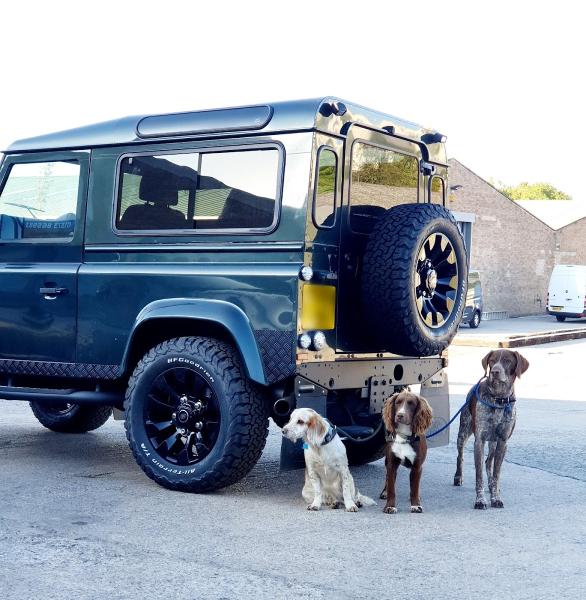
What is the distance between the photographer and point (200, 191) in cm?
721

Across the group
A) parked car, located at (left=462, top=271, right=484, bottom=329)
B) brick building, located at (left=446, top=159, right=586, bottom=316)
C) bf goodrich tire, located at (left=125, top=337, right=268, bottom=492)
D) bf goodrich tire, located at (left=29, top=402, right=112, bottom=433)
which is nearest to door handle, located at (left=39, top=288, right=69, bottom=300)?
bf goodrich tire, located at (left=125, top=337, right=268, bottom=492)

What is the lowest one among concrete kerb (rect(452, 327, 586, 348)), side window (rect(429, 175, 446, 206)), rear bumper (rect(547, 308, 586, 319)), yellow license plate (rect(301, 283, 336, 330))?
concrete kerb (rect(452, 327, 586, 348))

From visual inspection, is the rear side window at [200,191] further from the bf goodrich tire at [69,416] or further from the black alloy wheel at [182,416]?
the bf goodrich tire at [69,416]

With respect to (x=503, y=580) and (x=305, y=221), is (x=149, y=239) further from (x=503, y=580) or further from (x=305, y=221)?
(x=503, y=580)

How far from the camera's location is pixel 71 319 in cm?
764

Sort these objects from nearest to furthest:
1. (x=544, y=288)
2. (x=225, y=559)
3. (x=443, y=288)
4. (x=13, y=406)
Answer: (x=225, y=559)
(x=443, y=288)
(x=13, y=406)
(x=544, y=288)

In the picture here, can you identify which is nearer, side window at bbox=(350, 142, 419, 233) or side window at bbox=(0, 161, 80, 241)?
side window at bbox=(350, 142, 419, 233)

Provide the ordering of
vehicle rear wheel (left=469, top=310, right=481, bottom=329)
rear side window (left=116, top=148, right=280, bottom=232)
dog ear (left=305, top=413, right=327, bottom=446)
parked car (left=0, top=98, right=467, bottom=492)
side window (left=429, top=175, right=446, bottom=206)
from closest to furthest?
dog ear (left=305, top=413, right=327, bottom=446) < parked car (left=0, top=98, right=467, bottom=492) < rear side window (left=116, top=148, right=280, bottom=232) < side window (left=429, top=175, right=446, bottom=206) < vehicle rear wheel (left=469, top=310, right=481, bottom=329)

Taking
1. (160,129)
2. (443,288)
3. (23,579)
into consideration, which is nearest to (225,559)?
(23,579)

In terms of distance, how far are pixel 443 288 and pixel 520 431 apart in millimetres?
3631

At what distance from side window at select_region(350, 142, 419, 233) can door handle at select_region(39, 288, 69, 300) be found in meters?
2.23

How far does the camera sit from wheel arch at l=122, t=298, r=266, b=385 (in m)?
6.69

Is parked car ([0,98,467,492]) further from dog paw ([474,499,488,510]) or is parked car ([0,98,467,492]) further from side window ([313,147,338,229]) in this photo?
dog paw ([474,499,488,510])

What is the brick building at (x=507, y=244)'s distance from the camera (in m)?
40.2
